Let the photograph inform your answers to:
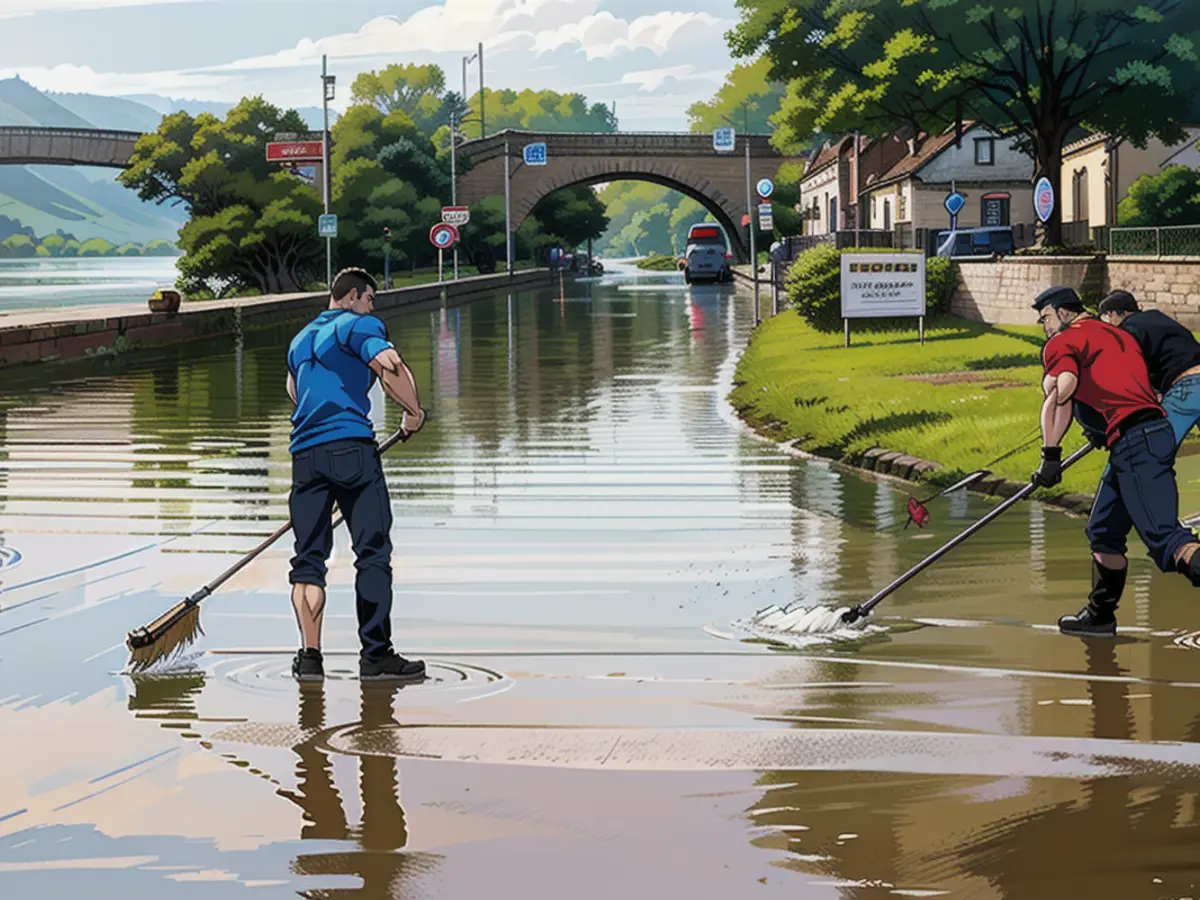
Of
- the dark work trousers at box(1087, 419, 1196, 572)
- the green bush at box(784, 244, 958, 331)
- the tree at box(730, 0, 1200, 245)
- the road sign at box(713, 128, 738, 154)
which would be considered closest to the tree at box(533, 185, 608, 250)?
the road sign at box(713, 128, 738, 154)

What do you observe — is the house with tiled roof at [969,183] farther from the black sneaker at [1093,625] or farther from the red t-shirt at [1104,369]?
the red t-shirt at [1104,369]

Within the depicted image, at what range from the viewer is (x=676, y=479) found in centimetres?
1608

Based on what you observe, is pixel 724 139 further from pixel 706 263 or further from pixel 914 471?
pixel 914 471

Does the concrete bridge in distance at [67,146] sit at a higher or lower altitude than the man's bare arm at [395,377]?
higher

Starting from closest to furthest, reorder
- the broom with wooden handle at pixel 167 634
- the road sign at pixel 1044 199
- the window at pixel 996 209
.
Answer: the broom with wooden handle at pixel 167 634 → the road sign at pixel 1044 199 → the window at pixel 996 209

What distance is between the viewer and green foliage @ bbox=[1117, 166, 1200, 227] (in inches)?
1981

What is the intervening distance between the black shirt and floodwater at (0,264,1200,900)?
1202mm

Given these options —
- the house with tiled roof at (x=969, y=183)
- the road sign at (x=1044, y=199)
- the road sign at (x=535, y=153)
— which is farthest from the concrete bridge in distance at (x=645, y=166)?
the road sign at (x=1044, y=199)

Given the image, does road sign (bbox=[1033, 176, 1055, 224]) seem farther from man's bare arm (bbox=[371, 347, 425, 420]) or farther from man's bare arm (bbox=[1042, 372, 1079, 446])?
man's bare arm (bbox=[371, 347, 425, 420])

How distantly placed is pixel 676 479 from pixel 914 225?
63.9 metres

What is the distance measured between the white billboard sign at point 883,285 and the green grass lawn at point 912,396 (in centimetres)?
63

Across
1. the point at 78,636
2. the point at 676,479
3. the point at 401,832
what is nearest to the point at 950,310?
the point at 676,479

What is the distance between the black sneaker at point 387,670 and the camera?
841 centimetres

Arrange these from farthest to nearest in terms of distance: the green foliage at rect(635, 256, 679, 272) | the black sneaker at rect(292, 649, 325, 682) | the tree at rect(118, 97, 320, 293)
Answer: the green foliage at rect(635, 256, 679, 272)
the tree at rect(118, 97, 320, 293)
the black sneaker at rect(292, 649, 325, 682)
